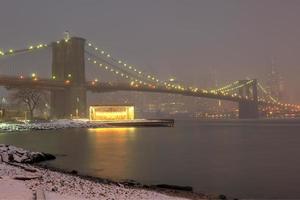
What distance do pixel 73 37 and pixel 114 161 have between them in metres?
68.7

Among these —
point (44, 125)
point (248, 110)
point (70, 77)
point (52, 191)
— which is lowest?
point (52, 191)

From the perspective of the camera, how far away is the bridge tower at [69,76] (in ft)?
283

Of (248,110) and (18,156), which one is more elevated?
(248,110)

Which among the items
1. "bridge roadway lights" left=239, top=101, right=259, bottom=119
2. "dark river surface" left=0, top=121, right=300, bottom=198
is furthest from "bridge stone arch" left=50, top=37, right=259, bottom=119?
"bridge roadway lights" left=239, top=101, right=259, bottom=119

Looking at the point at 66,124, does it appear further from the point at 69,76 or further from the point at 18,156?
the point at 18,156

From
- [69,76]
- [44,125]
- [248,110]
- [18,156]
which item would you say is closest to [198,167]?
[18,156]

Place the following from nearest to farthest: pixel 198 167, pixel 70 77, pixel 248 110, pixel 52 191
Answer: pixel 52 191 < pixel 198 167 < pixel 70 77 < pixel 248 110

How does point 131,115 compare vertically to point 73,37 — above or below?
Result: below

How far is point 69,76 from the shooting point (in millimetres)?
89938

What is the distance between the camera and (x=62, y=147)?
3781 cm

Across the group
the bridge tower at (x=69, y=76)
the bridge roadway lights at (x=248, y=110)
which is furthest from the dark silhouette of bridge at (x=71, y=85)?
the bridge roadway lights at (x=248, y=110)

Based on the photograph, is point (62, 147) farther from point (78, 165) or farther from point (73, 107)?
point (73, 107)

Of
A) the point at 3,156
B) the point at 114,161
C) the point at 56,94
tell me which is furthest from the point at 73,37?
the point at 3,156

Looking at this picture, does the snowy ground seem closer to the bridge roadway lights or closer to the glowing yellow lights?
the glowing yellow lights
